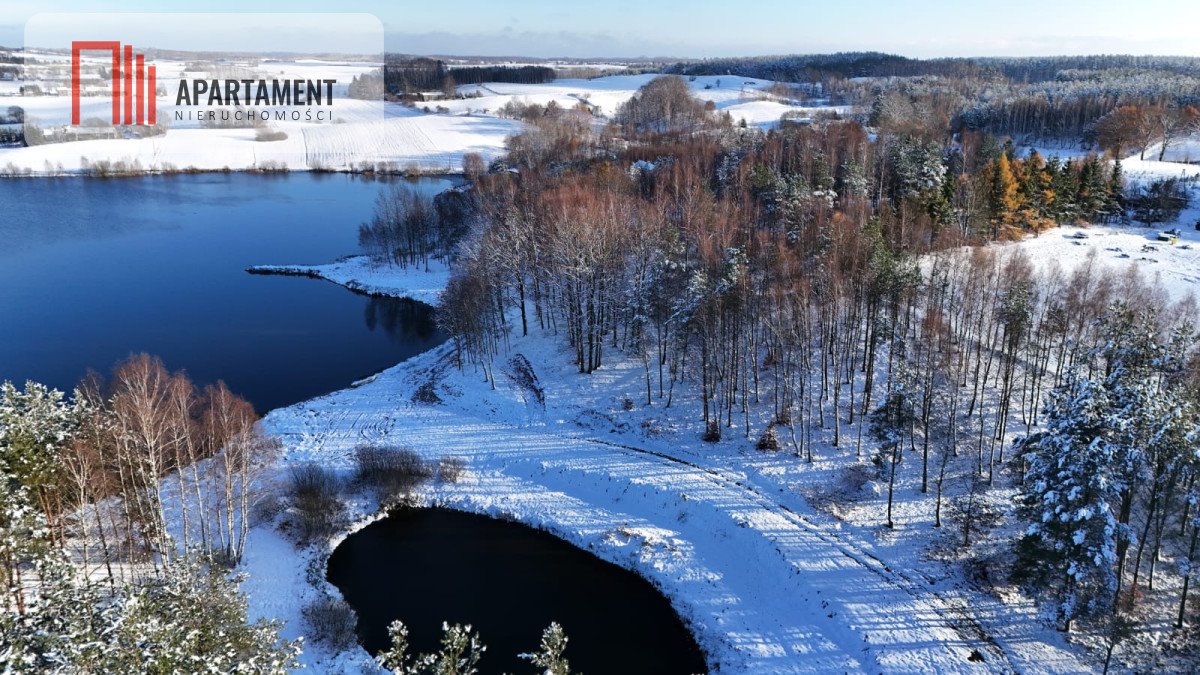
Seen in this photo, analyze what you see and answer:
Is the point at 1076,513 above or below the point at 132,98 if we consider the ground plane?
below

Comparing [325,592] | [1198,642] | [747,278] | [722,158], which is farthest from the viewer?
[722,158]

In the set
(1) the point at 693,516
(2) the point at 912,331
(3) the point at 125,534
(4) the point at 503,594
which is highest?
(2) the point at 912,331

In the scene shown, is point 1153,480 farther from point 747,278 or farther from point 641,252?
point 641,252

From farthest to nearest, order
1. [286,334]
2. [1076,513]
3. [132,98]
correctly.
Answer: [132,98], [286,334], [1076,513]

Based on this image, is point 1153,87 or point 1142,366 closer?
point 1142,366

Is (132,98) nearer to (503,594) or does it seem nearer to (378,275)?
(378,275)

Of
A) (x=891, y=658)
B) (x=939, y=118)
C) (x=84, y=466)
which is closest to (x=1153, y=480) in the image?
(x=891, y=658)

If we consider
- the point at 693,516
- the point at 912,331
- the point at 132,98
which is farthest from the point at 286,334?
the point at 132,98
